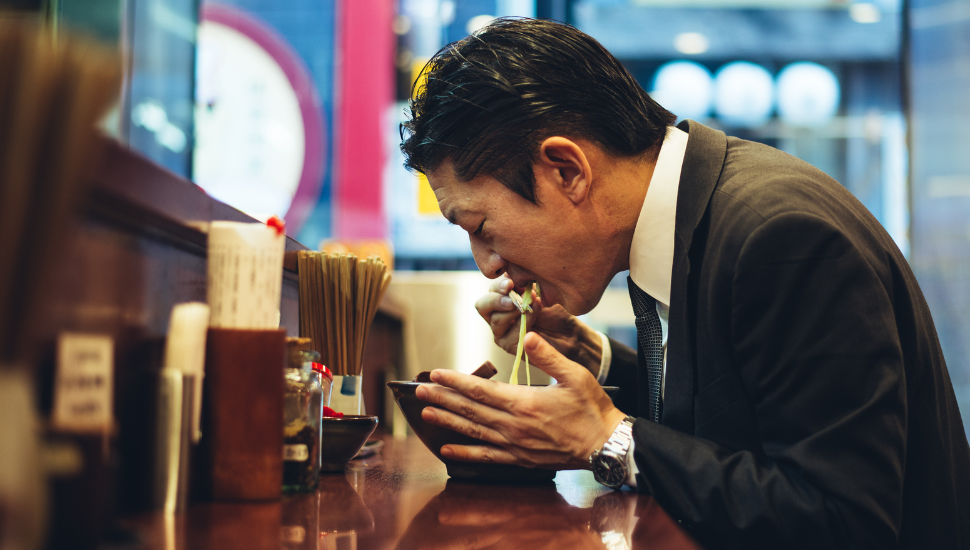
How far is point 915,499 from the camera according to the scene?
1132 millimetres

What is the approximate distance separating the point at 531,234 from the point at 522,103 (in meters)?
0.24

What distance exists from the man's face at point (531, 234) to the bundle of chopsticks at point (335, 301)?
0.73ft

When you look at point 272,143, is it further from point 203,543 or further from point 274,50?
point 203,543

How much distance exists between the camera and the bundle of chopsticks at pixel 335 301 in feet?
3.91

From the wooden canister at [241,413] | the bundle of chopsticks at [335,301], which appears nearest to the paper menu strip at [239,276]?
the wooden canister at [241,413]

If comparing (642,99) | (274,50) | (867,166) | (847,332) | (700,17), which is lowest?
(847,332)

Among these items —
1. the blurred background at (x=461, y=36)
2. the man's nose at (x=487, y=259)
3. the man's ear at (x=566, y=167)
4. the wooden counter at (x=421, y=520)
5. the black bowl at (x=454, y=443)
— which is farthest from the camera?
the blurred background at (x=461, y=36)

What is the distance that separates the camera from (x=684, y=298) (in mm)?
1156

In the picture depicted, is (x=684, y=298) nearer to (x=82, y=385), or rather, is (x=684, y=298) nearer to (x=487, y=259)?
(x=487, y=259)

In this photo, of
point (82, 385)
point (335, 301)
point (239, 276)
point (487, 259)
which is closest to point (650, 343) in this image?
point (487, 259)

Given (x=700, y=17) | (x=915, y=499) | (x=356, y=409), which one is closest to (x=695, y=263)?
(x=915, y=499)

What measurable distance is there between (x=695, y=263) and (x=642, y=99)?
394mm

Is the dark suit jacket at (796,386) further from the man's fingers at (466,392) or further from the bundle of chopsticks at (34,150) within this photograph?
the bundle of chopsticks at (34,150)

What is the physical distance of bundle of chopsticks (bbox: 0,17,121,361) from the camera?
14.3 inches
